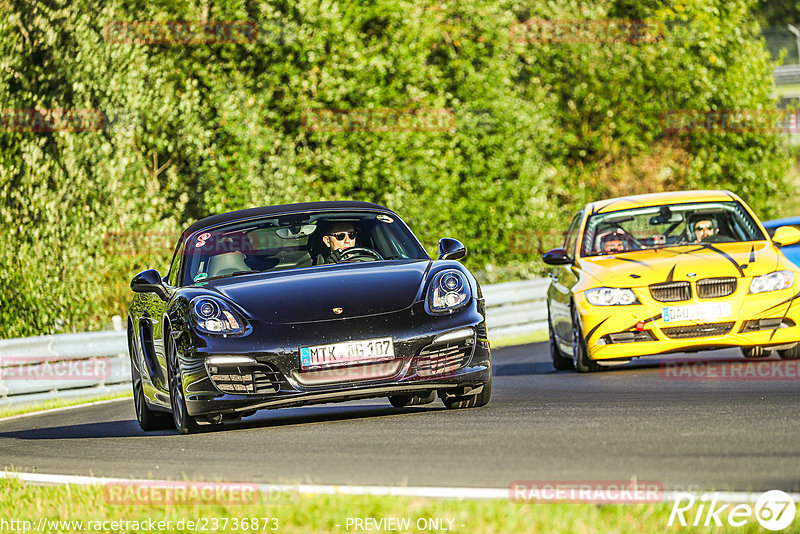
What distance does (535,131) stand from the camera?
108 feet

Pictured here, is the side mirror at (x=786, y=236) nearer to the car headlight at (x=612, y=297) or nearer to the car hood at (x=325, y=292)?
the car headlight at (x=612, y=297)

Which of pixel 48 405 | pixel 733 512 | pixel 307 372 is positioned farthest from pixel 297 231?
pixel 48 405

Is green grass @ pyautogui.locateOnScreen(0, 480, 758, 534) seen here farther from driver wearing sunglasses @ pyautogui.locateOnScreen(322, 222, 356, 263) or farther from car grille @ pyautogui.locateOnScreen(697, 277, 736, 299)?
car grille @ pyautogui.locateOnScreen(697, 277, 736, 299)

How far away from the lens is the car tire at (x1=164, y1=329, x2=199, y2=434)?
8.81 m

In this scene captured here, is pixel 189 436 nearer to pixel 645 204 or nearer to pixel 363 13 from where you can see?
pixel 645 204

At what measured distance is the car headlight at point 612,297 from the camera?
465 inches

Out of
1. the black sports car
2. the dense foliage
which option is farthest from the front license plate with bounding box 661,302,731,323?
the dense foliage

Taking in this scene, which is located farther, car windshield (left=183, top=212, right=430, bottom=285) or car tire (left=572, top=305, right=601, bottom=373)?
car tire (left=572, top=305, right=601, bottom=373)

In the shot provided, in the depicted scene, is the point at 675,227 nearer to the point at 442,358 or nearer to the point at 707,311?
the point at 707,311

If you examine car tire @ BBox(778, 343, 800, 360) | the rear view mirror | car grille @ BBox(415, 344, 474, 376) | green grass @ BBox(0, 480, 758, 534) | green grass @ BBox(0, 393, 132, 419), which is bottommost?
green grass @ BBox(0, 393, 132, 419)

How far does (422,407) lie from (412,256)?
3.36 feet

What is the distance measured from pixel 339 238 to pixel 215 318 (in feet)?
5.13

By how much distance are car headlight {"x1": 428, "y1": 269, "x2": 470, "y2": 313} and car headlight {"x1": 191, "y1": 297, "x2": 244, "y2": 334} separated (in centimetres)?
117

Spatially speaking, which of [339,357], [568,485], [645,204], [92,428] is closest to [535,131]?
[645,204]
